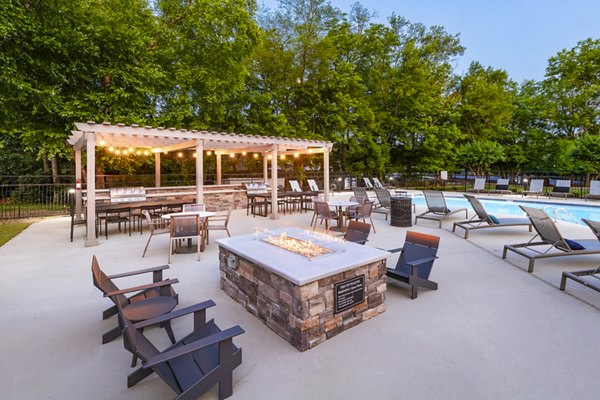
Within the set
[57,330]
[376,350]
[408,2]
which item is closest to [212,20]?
[57,330]

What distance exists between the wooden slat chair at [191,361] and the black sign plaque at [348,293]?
3.18ft

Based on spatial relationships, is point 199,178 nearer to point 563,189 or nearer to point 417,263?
point 417,263

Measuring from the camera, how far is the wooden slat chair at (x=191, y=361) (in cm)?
179

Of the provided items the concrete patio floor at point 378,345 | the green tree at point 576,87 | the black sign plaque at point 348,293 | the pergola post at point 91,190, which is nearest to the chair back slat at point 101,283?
the concrete patio floor at point 378,345

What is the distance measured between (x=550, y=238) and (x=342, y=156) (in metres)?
17.6

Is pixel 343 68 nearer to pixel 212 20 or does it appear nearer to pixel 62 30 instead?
pixel 212 20

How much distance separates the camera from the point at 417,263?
3.46 metres

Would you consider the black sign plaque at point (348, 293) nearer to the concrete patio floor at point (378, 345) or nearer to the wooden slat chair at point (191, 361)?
the concrete patio floor at point (378, 345)

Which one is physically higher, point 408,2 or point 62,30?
point 408,2

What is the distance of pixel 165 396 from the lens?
2037 mm

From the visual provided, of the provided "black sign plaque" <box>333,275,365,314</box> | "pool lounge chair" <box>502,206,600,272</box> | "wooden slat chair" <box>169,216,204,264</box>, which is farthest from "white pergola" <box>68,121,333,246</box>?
"pool lounge chair" <box>502,206,600,272</box>

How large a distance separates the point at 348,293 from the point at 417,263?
3.78 feet

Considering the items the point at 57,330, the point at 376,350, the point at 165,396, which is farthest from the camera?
the point at 57,330

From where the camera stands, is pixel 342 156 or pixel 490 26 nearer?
pixel 342 156
